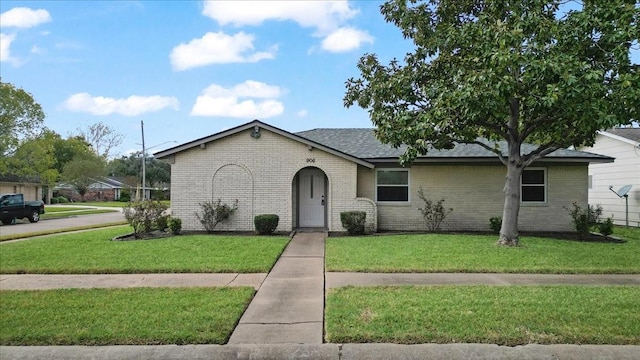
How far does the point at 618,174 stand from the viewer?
67.9 ft

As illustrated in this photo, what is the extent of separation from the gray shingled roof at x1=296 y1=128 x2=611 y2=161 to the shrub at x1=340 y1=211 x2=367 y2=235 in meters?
2.61

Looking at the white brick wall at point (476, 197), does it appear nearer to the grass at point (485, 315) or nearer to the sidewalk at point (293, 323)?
the sidewalk at point (293, 323)

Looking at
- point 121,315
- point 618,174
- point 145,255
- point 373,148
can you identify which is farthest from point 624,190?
point 121,315

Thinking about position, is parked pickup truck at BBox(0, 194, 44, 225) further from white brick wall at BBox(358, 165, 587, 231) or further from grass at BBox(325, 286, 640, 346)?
grass at BBox(325, 286, 640, 346)

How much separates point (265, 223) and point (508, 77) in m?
8.61

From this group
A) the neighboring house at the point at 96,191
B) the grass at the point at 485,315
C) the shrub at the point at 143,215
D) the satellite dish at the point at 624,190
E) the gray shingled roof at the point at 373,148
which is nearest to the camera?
the grass at the point at 485,315

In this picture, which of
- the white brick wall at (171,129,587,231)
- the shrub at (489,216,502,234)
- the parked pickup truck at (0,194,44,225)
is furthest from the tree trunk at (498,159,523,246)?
the parked pickup truck at (0,194,44,225)

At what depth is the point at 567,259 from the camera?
9844 millimetres

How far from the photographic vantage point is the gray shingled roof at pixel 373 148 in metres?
16.1

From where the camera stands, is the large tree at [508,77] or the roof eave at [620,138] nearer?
the large tree at [508,77]

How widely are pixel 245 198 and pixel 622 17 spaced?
11.9 meters

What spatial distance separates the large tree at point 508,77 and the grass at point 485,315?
14.3 feet

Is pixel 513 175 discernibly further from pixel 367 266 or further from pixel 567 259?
pixel 367 266

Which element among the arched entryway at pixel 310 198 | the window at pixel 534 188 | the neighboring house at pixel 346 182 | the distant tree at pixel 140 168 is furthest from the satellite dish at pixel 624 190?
the distant tree at pixel 140 168
